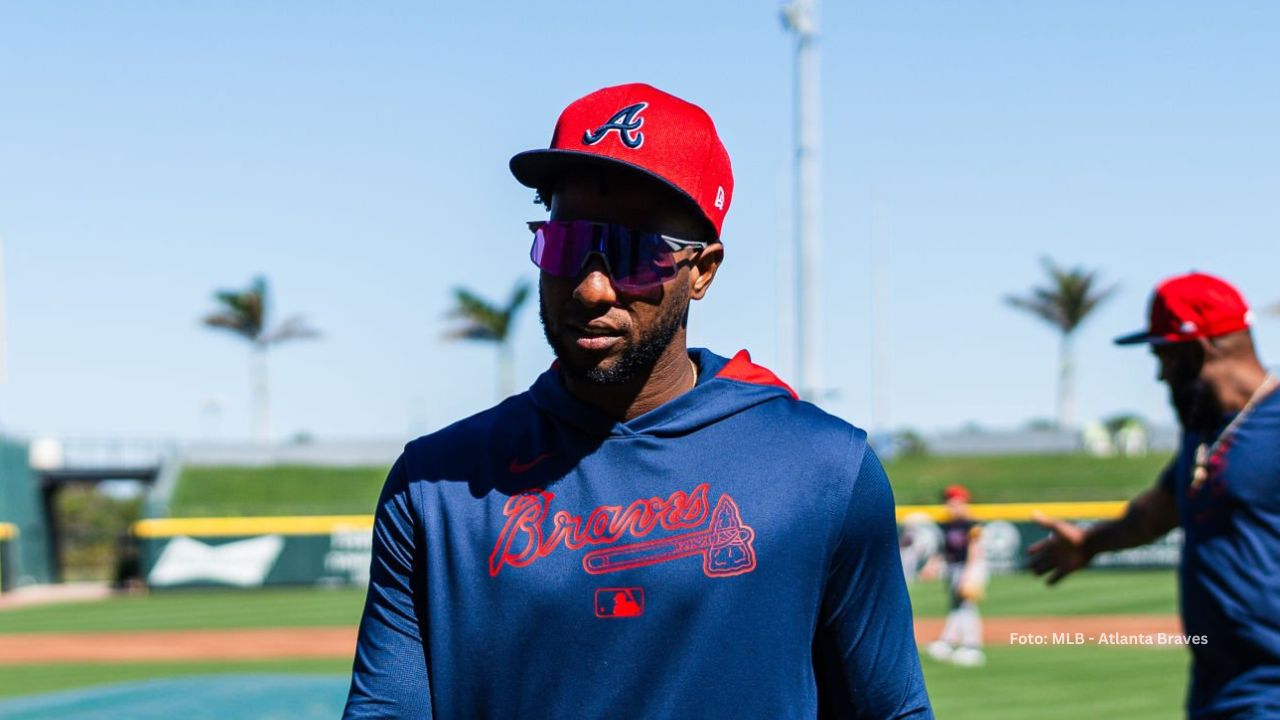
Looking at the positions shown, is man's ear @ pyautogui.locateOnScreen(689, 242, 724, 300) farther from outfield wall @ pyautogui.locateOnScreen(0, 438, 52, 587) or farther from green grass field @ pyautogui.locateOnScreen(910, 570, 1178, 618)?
outfield wall @ pyautogui.locateOnScreen(0, 438, 52, 587)

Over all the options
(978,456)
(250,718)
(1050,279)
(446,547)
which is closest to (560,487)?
(446,547)

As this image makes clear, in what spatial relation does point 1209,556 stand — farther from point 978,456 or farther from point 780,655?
point 978,456

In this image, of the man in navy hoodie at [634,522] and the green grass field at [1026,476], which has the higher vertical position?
the man in navy hoodie at [634,522]

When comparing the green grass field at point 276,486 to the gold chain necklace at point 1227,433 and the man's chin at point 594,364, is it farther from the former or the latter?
the man's chin at point 594,364

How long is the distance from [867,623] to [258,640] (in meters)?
19.0

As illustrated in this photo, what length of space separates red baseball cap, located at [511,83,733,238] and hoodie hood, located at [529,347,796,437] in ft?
0.75

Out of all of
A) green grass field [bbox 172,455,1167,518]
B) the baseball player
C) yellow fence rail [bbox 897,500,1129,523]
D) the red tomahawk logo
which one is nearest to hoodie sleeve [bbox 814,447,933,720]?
the red tomahawk logo

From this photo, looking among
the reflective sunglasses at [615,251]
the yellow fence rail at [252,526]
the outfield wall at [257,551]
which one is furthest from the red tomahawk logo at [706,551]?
the yellow fence rail at [252,526]

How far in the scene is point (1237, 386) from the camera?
4.36 meters

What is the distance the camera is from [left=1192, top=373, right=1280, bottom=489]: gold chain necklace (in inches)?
170

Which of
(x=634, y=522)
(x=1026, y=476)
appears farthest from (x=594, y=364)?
(x=1026, y=476)

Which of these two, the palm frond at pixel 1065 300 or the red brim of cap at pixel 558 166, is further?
the palm frond at pixel 1065 300

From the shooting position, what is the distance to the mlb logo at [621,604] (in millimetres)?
2100

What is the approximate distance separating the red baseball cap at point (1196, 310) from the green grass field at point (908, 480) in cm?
3349
